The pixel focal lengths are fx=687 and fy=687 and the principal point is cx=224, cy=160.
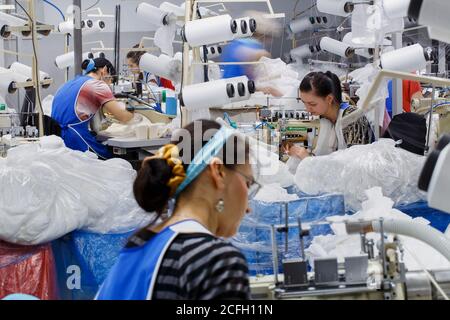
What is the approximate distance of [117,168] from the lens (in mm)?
3184

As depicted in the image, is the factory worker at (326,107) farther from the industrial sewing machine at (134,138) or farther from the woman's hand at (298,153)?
the industrial sewing machine at (134,138)

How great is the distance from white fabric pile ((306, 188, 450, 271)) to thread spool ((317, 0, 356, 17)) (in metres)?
2.54

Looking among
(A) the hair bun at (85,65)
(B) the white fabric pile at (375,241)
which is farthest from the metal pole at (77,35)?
(B) the white fabric pile at (375,241)

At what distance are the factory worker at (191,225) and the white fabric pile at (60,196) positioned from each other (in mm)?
1238

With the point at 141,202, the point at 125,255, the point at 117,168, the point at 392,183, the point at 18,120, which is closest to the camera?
the point at 125,255

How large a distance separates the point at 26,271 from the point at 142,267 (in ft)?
5.19

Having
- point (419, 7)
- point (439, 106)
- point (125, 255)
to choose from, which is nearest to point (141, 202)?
point (125, 255)

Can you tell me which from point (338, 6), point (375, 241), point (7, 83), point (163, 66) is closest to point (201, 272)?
point (375, 241)

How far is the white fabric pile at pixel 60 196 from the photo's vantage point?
2.68 meters

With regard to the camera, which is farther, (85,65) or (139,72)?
(139,72)

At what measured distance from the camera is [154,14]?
5.24 m

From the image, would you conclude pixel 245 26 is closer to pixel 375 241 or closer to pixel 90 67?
pixel 90 67
